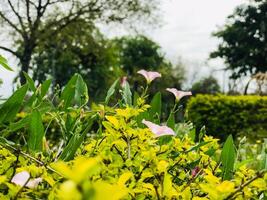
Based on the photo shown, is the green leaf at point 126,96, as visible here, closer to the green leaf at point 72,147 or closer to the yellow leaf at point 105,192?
the green leaf at point 72,147

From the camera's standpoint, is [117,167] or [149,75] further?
[149,75]

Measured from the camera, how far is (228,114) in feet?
34.7

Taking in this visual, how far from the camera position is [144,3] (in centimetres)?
2266

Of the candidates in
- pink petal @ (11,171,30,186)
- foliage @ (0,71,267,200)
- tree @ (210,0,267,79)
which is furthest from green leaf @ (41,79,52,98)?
tree @ (210,0,267,79)

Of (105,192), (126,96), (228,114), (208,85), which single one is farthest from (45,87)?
(208,85)

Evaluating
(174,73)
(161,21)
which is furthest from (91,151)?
(174,73)

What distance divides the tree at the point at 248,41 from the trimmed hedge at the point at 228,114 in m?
22.2

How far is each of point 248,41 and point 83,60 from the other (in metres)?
10.6

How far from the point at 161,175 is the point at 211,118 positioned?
9.55m

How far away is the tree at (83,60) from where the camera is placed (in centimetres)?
2569

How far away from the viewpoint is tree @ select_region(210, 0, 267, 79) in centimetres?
3244

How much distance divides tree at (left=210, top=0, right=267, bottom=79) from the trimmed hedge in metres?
22.2

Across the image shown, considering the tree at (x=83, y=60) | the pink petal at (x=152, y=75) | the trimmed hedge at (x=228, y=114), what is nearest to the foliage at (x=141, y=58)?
the tree at (x=83, y=60)

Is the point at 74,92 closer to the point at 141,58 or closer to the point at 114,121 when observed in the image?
the point at 114,121
